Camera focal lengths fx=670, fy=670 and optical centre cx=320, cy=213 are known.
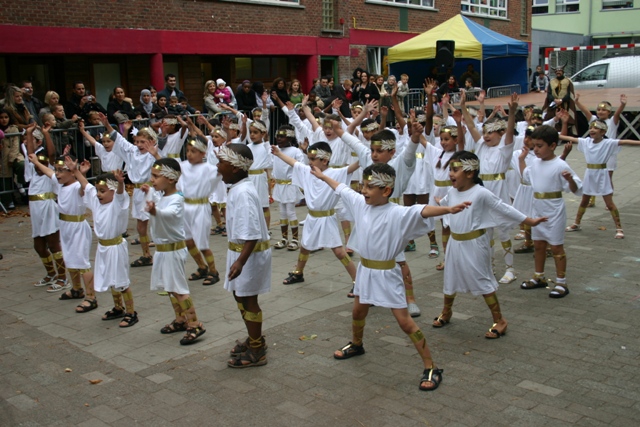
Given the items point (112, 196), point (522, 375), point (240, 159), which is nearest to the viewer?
point (522, 375)

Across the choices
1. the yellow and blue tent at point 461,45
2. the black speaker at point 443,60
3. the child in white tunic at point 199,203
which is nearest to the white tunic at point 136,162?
the child in white tunic at point 199,203

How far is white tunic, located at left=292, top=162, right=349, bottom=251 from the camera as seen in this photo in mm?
8148

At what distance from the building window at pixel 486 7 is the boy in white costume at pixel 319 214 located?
26.5 metres

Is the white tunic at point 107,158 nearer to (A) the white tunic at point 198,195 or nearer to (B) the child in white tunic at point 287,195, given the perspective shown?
(A) the white tunic at point 198,195

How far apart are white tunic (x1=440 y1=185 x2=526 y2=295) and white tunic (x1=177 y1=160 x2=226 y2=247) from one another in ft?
11.0

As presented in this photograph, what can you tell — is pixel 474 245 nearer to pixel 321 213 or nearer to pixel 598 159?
pixel 321 213

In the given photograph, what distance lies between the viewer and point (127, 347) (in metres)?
6.70

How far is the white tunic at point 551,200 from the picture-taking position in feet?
25.9

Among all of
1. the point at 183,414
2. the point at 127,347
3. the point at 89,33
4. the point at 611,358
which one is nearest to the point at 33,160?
the point at 127,347

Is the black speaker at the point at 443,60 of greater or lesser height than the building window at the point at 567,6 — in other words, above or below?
below

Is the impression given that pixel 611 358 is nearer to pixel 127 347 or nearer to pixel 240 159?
pixel 240 159

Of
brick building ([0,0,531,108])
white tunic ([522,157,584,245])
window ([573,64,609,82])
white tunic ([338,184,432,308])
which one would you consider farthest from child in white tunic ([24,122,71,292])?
window ([573,64,609,82])

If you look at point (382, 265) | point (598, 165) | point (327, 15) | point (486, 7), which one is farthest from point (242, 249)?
point (486, 7)

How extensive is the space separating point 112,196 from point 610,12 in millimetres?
A: 46451
